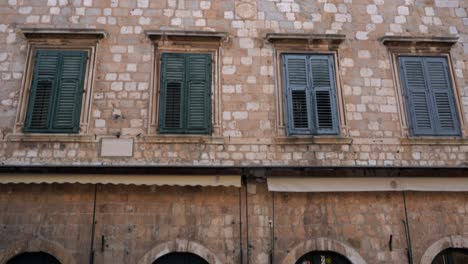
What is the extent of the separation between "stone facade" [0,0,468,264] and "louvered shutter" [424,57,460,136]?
18 cm

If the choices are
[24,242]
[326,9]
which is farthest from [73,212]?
[326,9]

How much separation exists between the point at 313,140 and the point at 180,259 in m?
3.37

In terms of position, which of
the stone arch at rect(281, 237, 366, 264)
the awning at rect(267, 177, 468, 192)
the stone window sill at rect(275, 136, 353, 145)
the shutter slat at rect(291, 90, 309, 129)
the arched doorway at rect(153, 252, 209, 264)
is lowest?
the arched doorway at rect(153, 252, 209, 264)

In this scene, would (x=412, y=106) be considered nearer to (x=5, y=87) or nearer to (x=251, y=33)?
(x=251, y=33)

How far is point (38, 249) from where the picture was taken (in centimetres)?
761

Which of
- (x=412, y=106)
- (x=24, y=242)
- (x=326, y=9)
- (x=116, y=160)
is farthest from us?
(x=326, y=9)

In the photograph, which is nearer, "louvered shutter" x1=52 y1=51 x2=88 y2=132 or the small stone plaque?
the small stone plaque

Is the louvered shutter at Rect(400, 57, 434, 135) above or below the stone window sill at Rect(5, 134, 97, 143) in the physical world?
above

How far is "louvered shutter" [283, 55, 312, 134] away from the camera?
8.59 meters

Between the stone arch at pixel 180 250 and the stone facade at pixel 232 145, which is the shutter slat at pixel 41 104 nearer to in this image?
the stone facade at pixel 232 145

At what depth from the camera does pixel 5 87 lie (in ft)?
28.0

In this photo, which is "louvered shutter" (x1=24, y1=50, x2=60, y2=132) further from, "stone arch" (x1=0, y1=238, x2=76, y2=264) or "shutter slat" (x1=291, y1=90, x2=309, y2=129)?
"shutter slat" (x1=291, y1=90, x2=309, y2=129)

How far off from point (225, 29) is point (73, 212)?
4.78m

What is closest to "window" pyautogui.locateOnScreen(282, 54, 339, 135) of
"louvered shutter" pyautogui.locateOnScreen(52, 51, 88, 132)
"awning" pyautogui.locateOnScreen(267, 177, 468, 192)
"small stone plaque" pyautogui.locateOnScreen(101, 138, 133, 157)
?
"awning" pyautogui.locateOnScreen(267, 177, 468, 192)
